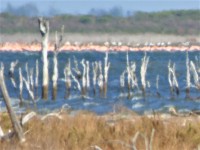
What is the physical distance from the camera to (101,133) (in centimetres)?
1645

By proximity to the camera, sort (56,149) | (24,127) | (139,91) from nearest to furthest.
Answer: (56,149), (24,127), (139,91)

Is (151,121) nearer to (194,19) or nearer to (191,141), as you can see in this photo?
(191,141)

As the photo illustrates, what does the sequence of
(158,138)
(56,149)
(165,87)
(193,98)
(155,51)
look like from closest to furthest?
(56,149) < (158,138) < (193,98) < (165,87) < (155,51)

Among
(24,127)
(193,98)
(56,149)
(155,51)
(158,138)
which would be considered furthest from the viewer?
(155,51)

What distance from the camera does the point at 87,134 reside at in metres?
16.2

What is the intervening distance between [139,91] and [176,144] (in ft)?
89.6

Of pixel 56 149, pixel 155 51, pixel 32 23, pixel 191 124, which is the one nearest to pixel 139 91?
pixel 191 124

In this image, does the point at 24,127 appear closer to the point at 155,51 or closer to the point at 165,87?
the point at 165,87

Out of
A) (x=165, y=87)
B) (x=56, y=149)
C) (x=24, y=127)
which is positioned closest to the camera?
(x=56, y=149)

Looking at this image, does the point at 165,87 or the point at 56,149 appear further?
the point at 165,87

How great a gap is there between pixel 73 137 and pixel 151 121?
2062 millimetres

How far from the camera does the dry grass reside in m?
15.1

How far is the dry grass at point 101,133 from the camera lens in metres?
15.1

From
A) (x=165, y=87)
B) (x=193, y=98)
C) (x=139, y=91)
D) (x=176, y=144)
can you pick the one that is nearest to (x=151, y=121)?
(x=176, y=144)
